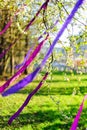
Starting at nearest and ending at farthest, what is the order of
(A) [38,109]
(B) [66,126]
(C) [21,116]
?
(B) [66,126]
(C) [21,116]
(A) [38,109]

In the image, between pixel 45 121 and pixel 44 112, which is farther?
pixel 44 112

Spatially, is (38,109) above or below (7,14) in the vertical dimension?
below

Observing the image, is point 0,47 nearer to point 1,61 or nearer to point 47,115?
point 1,61

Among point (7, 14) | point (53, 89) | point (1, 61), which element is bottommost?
point (53, 89)

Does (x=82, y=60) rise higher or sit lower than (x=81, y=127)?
higher

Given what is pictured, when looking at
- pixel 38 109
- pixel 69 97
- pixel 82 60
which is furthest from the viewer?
pixel 69 97

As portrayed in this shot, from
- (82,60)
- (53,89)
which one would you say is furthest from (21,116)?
(53,89)

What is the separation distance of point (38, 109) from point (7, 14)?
22.6ft

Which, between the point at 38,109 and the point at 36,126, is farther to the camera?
the point at 38,109

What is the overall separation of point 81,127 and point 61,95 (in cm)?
585

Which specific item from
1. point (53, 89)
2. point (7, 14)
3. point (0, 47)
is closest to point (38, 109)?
point (53, 89)

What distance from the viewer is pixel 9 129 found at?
305 inches

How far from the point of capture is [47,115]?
9.51m

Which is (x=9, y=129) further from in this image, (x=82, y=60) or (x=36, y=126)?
(x=82, y=60)
